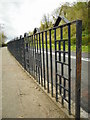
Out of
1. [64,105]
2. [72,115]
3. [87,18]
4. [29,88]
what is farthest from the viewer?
[87,18]

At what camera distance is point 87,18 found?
1711 centimetres

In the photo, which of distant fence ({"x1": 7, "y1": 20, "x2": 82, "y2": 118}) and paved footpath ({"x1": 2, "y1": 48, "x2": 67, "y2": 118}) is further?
paved footpath ({"x1": 2, "y1": 48, "x2": 67, "y2": 118})

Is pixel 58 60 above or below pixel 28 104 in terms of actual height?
above

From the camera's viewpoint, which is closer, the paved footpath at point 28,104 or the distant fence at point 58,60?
the distant fence at point 58,60

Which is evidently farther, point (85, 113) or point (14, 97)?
point (14, 97)

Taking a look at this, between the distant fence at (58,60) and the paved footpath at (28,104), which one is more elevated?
the distant fence at (58,60)

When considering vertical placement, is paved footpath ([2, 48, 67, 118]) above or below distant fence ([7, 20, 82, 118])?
below

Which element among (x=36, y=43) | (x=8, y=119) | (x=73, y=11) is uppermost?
(x=73, y=11)

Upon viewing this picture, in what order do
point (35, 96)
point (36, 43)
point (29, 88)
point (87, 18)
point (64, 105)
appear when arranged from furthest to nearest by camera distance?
point (87, 18) → point (36, 43) → point (29, 88) → point (35, 96) → point (64, 105)

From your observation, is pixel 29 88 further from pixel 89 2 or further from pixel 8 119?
pixel 89 2

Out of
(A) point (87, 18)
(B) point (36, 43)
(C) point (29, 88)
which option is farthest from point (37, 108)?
(A) point (87, 18)

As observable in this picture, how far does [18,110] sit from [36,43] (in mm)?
2114

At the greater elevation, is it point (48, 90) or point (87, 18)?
point (87, 18)

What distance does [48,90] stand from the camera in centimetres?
314
